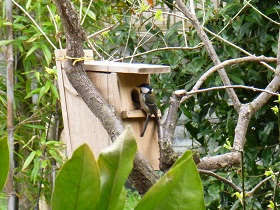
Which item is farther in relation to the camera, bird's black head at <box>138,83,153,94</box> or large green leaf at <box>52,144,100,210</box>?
bird's black head at <box>138,83,153,94</box>

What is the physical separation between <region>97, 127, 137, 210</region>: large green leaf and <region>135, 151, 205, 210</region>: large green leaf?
0.14ft

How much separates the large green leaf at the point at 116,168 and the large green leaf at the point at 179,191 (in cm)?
4

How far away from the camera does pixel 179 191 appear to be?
0.69m

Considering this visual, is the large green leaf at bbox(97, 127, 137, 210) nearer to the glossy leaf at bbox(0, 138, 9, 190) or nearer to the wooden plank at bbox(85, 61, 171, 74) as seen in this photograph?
the glossy leaf at bbox(0, 138, 9, 190)

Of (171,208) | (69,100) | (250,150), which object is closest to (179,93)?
(69,100)

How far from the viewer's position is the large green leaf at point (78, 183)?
2.23ft

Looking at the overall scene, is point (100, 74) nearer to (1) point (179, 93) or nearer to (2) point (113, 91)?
(2) point (113, 91)

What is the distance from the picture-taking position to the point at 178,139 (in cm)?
580

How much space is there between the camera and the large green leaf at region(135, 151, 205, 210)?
26.7 inches

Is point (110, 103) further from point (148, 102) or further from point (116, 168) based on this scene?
point (116, 168)

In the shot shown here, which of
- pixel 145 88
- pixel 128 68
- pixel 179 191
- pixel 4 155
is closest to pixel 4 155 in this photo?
pixel 4 155

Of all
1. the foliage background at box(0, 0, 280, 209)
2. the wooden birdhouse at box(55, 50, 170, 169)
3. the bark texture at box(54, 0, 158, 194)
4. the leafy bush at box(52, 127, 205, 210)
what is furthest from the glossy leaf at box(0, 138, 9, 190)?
the foliage background at box(0, 0, 280, 209)

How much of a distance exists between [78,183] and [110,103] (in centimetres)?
112

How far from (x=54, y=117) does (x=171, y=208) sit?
2.19 metres
